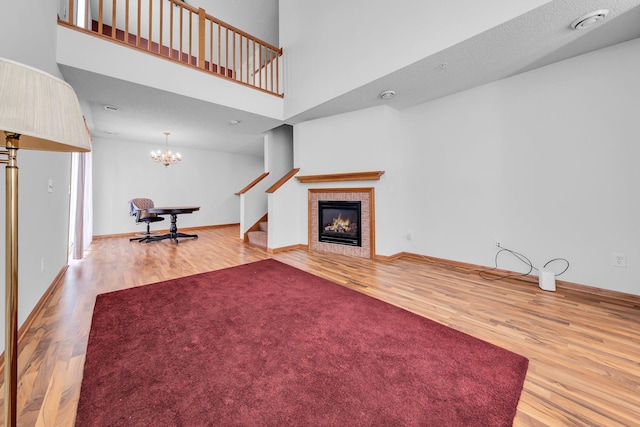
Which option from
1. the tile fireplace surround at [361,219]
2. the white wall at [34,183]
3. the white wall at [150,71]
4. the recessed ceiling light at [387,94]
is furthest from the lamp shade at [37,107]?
the tile fireplace surround at [361,219]

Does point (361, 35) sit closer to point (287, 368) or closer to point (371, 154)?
point (371, 154)

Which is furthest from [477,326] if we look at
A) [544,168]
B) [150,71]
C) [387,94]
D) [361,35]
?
[150,71]

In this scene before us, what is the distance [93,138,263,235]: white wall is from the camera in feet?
17.7

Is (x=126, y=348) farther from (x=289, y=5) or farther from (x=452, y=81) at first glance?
(x=289, y=5)

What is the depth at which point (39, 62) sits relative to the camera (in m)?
1.86

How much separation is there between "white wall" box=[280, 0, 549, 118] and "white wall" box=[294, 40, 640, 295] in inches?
26.2

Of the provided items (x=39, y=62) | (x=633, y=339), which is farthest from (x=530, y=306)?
(x=39, y=62)

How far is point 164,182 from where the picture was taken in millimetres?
6195

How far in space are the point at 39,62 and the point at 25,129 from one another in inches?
86.6

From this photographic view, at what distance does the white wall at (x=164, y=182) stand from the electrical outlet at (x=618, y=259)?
740 cm

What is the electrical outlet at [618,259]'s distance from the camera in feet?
7.15

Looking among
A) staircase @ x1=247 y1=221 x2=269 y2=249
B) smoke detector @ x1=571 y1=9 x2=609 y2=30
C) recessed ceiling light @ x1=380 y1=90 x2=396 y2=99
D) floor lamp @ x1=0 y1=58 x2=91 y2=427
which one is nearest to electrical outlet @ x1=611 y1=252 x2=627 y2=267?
smoke detector @ x1=571 y1=9 x2=609 y2=30

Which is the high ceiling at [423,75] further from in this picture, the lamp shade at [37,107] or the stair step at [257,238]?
the lamp shade at [37,107]

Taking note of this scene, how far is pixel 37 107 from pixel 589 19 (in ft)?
10.6
